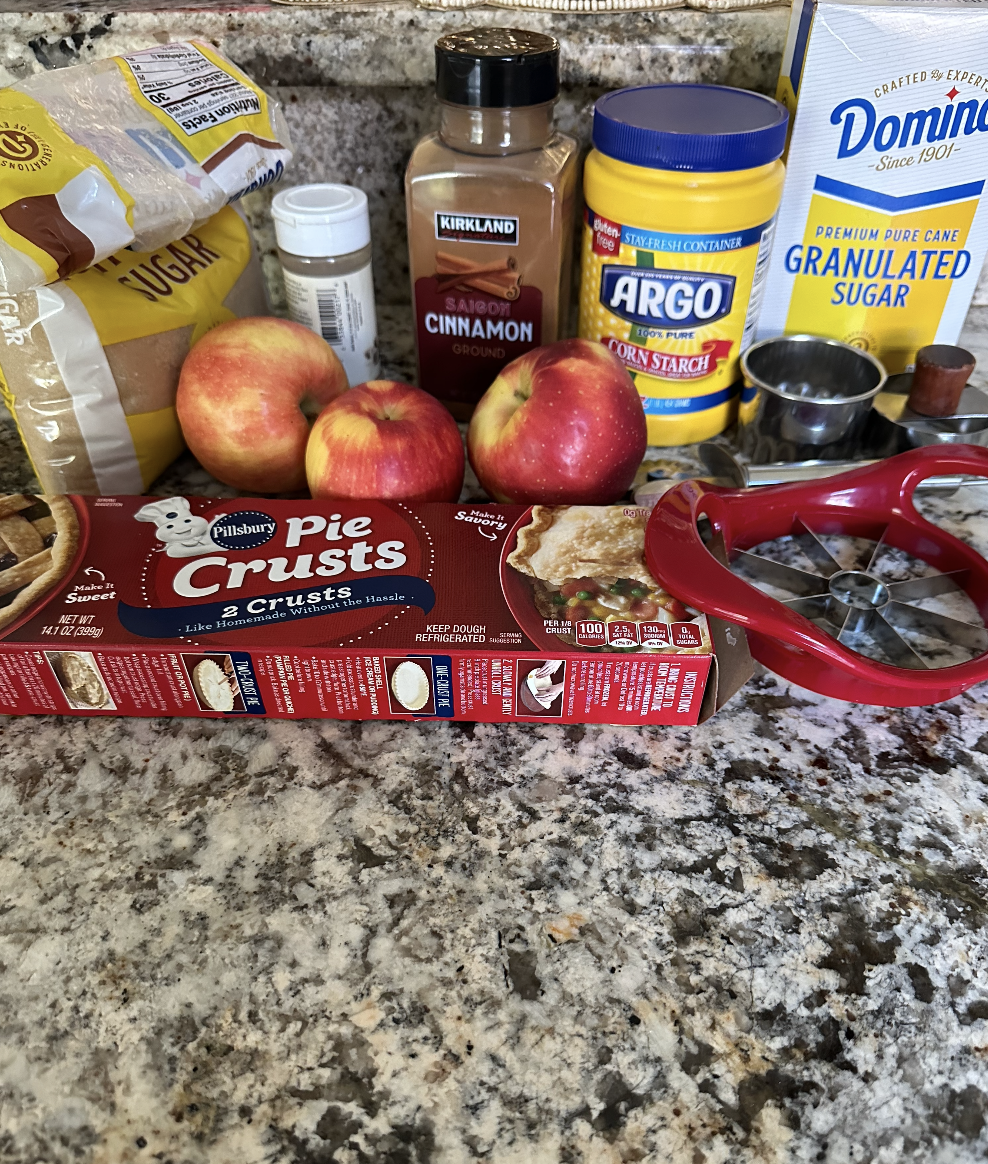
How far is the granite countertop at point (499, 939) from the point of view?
0.40 meters

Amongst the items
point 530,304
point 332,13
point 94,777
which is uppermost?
point 332,13

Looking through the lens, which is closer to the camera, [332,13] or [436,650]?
[436,650]

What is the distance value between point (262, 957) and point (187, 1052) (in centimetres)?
5

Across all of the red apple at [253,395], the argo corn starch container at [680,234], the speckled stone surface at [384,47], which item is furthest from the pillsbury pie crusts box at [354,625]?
the speckled stone surface at [384,47]

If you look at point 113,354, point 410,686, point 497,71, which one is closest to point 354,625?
point 410,686

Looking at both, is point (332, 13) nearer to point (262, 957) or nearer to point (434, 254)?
point (434, 254)

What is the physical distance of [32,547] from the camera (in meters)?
0.59

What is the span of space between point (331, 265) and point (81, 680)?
404 millimetres

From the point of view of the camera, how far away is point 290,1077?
42 centimetres

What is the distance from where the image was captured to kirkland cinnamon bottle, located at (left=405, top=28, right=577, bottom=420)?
26.5 inches

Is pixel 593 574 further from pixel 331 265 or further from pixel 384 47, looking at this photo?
pixel 384 47

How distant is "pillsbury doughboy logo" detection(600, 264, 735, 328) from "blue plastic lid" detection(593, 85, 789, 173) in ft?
0.26

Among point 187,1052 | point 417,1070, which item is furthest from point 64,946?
point 417,1070

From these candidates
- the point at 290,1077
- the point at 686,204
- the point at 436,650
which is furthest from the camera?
the point at 686,204
